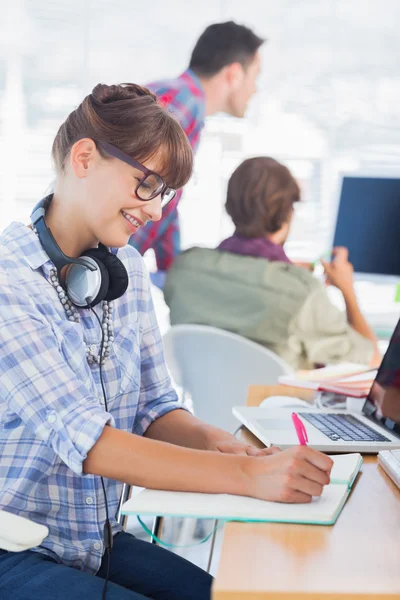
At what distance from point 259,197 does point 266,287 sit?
0.30 m

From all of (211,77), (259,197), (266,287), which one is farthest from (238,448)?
(211,77)

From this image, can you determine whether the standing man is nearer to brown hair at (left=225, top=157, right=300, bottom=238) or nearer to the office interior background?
brown hair at (left=225, top=157, right=300, bottom=238)

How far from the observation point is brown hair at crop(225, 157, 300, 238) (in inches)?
107

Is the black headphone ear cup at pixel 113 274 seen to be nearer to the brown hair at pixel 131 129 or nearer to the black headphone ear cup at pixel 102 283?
the black headphone ear cup at pixel 102 283

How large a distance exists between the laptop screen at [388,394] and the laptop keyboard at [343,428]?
0.04m

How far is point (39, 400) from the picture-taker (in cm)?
108

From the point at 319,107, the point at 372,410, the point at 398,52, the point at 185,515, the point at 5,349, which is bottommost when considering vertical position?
the point at 372,410

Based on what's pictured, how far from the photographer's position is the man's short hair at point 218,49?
297 cm

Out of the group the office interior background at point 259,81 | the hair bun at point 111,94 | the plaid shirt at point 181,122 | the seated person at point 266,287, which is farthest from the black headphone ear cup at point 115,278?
the office interior background at point 259,81

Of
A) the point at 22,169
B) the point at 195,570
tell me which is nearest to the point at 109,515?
the point at 195,570

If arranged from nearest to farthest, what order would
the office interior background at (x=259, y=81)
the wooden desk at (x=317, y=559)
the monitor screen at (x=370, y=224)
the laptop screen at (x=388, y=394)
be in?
the wooden desk at (x=317, y=559), the laptop screen at (x=388, y=394), the monitor screen at (x=370, y=224), the office interior background at (x=259, y=81)

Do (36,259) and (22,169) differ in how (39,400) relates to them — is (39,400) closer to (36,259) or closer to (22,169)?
(36,259)

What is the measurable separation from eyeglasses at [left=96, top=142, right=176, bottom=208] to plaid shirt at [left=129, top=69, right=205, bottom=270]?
5.00 ft

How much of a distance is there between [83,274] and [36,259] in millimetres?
72
